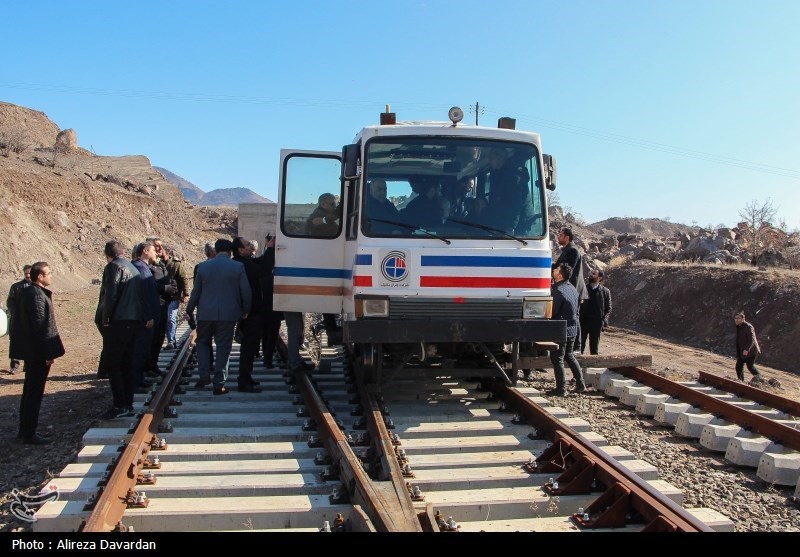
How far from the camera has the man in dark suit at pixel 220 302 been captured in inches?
320

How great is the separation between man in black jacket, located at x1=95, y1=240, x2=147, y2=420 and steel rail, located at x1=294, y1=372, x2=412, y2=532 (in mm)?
1854

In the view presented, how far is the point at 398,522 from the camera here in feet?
13.9

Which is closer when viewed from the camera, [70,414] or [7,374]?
[70,414]

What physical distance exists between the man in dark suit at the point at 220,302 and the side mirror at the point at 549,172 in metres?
3.55

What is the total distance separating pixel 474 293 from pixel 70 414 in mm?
4743

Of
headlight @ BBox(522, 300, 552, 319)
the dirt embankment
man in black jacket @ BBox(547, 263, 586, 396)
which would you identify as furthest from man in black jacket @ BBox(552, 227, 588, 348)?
the dirt embankment

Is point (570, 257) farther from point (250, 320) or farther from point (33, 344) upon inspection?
point (33, 344)

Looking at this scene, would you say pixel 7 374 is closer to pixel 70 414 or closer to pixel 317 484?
pixel 70 414

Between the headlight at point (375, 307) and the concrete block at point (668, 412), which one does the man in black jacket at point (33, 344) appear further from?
the concrete block at point (668, 412)

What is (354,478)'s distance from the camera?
489cm

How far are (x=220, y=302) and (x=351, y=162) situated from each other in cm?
227

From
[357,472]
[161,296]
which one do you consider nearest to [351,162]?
[357,472]

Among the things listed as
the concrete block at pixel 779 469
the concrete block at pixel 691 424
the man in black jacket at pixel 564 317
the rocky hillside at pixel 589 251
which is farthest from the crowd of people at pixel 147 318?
the rocky hillside at pixel 589 251
